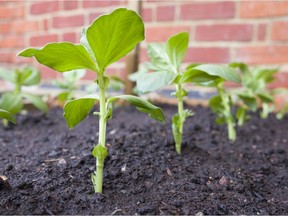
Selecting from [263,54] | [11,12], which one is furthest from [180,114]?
[11,12]

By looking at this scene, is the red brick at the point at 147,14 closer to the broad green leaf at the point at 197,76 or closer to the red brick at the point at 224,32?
the red brick at the point at 224,32

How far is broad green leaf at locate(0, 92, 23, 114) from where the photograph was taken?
1.14m

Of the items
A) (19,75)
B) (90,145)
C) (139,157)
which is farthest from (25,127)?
(139,157)

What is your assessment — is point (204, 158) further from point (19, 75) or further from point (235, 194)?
point (19, 75)

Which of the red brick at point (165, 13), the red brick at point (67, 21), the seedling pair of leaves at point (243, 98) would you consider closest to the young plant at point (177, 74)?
the seedling pair of leaves at point (243, 98)

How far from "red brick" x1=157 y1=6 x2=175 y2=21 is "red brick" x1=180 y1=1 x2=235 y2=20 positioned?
0.18 ft

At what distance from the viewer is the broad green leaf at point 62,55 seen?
58 centimetres

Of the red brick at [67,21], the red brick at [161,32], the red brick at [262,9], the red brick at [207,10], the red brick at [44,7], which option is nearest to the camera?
the red brick at [262,9]

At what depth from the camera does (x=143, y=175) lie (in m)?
0.71

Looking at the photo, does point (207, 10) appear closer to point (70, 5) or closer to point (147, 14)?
point (147, 14)

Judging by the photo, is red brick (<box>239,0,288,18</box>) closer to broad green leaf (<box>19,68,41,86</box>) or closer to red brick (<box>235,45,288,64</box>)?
red brick (<box>235,45,288,64</box>)

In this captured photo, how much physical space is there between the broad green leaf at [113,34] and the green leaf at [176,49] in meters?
0.25

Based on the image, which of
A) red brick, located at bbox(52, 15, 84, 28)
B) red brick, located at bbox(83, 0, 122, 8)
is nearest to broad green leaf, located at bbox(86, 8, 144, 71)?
red brick, located at bbox(83, 0, 122, 8)

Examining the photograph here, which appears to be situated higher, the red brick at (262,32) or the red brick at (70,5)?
the red brick at (70,5)
